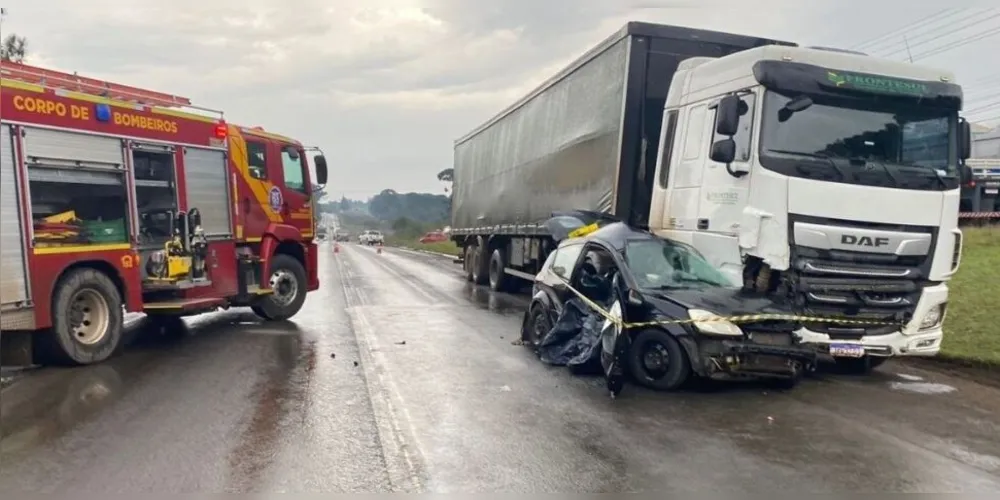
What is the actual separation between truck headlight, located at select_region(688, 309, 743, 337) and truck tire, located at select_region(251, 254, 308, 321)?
302 inches

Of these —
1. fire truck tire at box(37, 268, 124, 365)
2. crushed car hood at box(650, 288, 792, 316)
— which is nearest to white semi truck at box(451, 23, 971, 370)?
crushed car hood at box(650, 288, 792, 316)

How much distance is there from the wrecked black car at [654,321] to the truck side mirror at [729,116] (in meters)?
1.33

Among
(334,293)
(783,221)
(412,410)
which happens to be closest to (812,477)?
(412,410)

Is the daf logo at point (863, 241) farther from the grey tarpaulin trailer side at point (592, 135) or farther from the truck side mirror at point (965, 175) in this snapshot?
the grey tarpaulin trailer side at point (592, 135)

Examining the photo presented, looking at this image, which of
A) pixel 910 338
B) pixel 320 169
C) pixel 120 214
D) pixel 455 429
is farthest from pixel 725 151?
pixel 320 169

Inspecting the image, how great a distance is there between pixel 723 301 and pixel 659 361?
82cm

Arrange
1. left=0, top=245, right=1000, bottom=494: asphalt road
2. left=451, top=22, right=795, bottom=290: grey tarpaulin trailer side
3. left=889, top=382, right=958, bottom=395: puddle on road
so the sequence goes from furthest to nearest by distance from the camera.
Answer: left=451, top=22, right=795, bottom=290: grey tarpaulin trailer side < left=889, top=382, right=958, bottom=395: puddle on road < left=0, top=245, right=1000, bottom=494: asphalt road

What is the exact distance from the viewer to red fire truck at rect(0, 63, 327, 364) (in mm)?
8320

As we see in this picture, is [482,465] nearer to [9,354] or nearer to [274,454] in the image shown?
[274,454]

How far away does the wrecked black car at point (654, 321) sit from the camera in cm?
736

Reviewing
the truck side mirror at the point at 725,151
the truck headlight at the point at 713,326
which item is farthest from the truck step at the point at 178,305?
the truck side mirror at the point at 725,151

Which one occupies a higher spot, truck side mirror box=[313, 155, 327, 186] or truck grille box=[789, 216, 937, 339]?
truck side mirror box=[313, 155, 327, 186]

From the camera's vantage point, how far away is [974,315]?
11680 millimetres

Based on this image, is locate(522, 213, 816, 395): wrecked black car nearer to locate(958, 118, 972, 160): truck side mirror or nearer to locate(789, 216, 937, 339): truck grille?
locate(789, 216, 937, 339): truck grille
